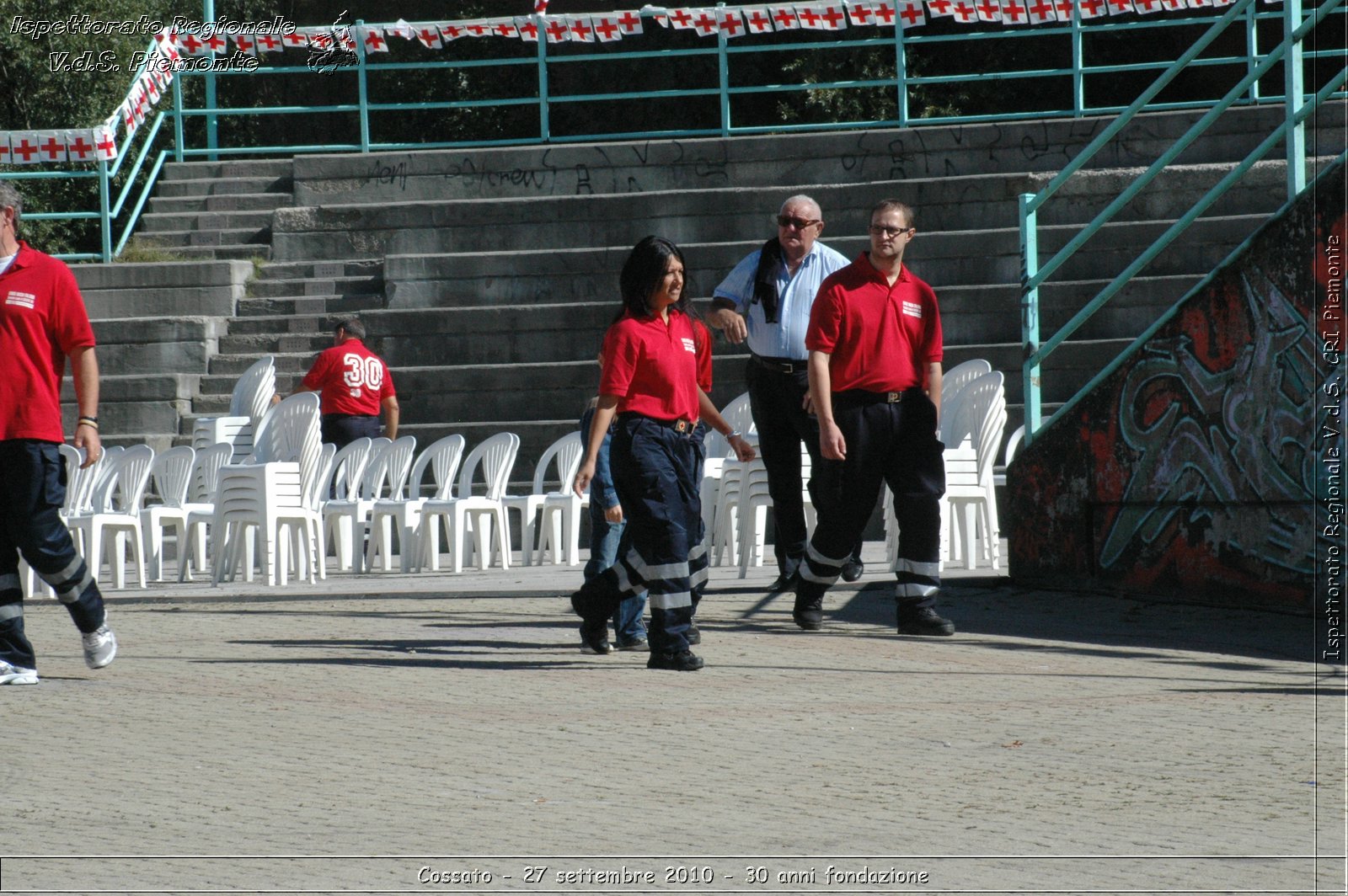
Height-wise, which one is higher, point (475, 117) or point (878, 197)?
point (475, 117)

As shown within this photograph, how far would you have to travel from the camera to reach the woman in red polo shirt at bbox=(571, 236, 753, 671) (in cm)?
744

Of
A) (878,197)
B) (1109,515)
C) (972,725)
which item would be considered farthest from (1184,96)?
(972,725)

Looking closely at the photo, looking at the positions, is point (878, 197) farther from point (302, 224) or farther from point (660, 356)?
point (660, 356)

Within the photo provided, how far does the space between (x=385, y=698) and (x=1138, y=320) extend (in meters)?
10.8

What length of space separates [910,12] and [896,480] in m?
12.3

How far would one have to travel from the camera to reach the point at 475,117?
2906 cm

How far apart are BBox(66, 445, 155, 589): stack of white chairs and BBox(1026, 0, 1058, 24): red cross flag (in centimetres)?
1070

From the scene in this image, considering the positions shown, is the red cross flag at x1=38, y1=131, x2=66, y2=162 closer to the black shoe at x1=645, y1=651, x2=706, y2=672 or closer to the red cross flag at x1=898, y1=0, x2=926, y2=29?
the red cross flag at x1=898, y1=0, x2=926, y2=29

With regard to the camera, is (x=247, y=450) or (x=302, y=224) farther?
(x=302, y=224)

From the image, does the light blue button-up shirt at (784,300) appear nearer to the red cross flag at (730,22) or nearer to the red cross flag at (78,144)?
the red cross flag at (730,22)

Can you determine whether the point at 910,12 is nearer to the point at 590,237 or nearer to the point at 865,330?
the point at 590,237

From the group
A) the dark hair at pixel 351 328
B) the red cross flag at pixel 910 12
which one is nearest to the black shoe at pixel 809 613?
the dark hair at pixel 351 328

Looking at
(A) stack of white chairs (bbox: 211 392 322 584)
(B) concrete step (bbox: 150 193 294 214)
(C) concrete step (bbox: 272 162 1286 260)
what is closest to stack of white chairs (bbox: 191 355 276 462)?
(C) concrete step (bbox: 272 162 1286 260)

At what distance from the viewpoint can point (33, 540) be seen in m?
7.27
